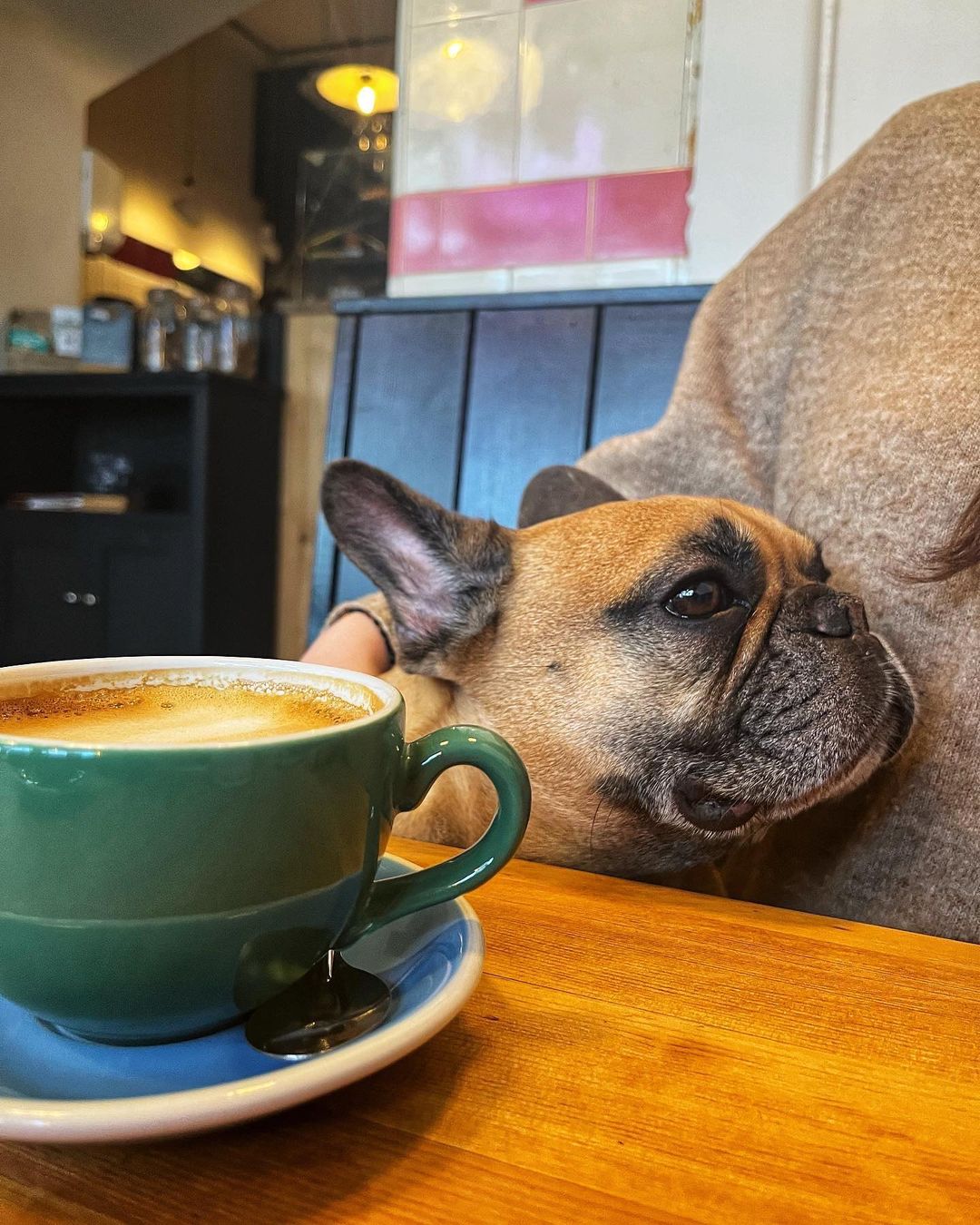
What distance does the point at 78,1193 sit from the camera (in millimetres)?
238

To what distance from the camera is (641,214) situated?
166 centimetres

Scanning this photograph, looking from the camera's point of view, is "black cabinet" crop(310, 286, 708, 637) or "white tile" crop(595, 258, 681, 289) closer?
"black cabinet" crop(310, 286, 708, 637)

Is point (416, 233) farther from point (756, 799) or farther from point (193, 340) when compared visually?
point (756, 799)

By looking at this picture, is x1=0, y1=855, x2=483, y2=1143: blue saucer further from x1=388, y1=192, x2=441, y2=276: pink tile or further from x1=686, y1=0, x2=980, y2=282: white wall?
x1=388, y1=192, x2=441, y2=276: pink tile

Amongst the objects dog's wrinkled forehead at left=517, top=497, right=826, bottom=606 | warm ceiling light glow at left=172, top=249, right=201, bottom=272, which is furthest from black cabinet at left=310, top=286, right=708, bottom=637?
warm ceiling light glow at left=172, top=249, right=201, bottom=272

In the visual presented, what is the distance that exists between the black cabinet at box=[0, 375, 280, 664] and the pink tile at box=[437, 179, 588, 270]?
2.50 ft

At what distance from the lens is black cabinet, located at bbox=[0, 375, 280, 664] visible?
233 cm

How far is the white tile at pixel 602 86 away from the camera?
1615mm

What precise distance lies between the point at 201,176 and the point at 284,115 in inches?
13.5

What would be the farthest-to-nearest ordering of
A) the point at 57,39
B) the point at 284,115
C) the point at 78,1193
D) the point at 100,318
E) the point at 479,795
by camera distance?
the point at 284,115, the point at 57,39, the point at 100,318, the point at 479,795, the point at 78,1193

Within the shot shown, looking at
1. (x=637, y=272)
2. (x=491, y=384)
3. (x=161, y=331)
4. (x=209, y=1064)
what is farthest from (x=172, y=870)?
(x=161, y=331)

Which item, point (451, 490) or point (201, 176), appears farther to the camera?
point (201, 176)

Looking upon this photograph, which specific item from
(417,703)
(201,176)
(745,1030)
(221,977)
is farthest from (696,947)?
(201,176)

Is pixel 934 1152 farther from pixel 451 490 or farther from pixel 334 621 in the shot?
pixel 451 490
